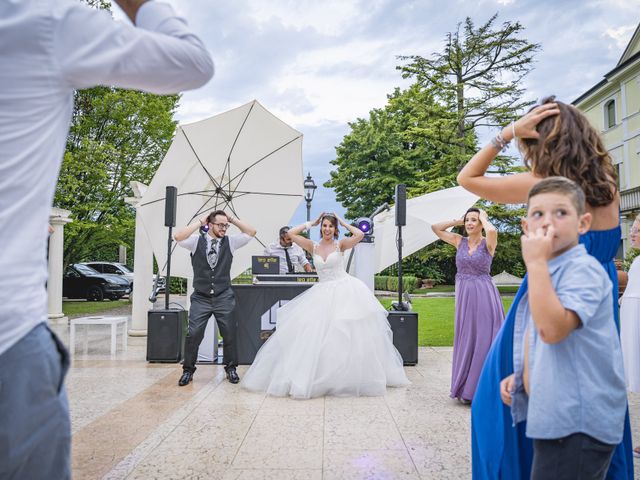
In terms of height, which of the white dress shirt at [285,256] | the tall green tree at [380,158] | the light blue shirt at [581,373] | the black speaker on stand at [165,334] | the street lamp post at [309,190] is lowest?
the black speaker on stand at [165,334]

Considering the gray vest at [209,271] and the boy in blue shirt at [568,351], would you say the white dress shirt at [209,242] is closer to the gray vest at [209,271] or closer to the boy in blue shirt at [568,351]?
the gray vest at [209,271]

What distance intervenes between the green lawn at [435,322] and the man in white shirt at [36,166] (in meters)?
9.97

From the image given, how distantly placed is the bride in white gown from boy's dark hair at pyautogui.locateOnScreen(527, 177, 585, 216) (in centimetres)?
461

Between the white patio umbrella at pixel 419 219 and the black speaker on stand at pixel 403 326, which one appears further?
the white patio umbrella at pixel 419 219

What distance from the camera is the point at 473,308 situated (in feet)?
18.6

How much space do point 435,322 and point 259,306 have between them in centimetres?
753

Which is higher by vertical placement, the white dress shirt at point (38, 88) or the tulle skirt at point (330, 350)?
the white dress shirt at point (38, 88)

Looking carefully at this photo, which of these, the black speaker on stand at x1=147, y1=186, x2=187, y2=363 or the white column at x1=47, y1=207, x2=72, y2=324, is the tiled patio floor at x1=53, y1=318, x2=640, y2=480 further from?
the white column at x1=47, y1=207, x2=72, y2=324

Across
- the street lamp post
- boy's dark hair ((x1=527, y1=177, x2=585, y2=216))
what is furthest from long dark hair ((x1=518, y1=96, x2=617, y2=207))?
the street lamp post

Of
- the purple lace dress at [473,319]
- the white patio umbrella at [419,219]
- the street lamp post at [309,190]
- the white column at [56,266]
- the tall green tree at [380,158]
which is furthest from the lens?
the tall green tree at [380,158]

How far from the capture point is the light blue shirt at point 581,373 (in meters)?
1.57

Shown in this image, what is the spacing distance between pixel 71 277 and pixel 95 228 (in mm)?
5402

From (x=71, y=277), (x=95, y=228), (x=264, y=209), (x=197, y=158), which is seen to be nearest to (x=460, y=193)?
(x=264, y=209)

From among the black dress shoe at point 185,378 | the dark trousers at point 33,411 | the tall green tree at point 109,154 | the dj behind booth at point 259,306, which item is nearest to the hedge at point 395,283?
the tall green tree at point 109,154
